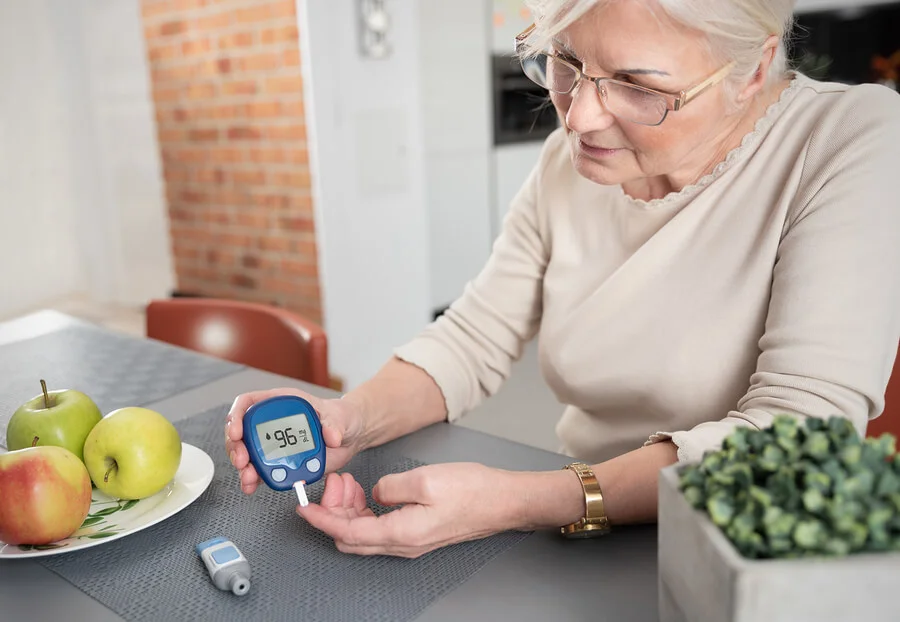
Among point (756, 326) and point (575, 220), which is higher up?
point (575, 220)

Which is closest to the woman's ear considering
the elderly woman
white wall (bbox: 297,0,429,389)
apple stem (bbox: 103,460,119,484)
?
the elderly woman

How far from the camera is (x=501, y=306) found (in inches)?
52.2

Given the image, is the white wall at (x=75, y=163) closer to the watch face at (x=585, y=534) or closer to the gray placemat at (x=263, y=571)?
→ the gray placemat at (x=263, y=571)

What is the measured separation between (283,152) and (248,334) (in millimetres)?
1454

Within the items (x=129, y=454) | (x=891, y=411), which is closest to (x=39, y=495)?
(x=129, y=454)

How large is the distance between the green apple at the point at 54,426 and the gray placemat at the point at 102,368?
285 millimetres

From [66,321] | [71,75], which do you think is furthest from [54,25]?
[66,321]

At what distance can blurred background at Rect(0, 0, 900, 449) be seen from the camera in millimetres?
2982

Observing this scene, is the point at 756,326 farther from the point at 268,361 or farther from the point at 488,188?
the point at 488,188

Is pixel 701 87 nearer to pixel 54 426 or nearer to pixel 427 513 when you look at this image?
pixel 427 513

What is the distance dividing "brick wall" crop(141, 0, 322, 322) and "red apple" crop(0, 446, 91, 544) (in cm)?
224

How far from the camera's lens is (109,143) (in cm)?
A: 406

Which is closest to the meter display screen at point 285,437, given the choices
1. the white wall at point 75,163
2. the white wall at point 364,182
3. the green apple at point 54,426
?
the green apple at point 54,426

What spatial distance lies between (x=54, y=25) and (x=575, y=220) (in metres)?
3.85
